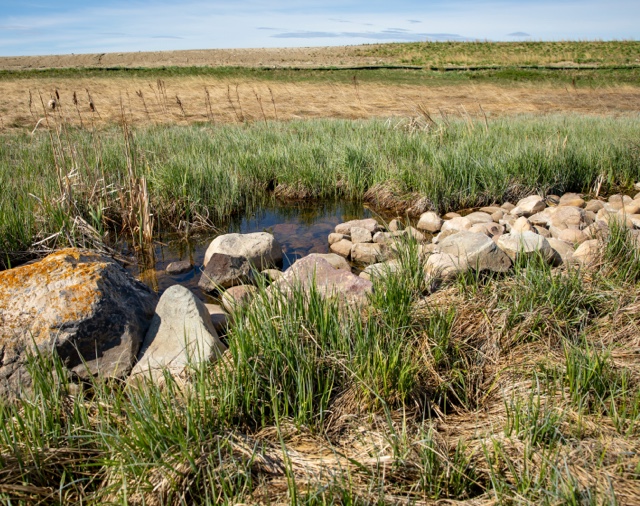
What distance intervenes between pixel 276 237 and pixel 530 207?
3.32 meters

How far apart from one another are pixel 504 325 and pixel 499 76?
91.6 ft

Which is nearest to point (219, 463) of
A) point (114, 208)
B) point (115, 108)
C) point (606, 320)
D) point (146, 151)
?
point (606, 320)

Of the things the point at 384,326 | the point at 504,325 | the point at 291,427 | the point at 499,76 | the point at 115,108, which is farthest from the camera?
the point at 499,76

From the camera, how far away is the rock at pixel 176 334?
9.11 ft

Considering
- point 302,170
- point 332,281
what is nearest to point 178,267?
point 332,281

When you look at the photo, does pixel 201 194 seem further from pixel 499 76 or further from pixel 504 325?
pixel 499 76

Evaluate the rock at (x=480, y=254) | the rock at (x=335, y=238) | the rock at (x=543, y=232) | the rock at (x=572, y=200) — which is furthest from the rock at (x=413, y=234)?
the rock at (x=572, y=200)

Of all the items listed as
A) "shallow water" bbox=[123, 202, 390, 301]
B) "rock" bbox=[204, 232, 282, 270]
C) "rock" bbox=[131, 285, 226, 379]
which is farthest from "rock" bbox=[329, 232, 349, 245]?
"rock" bbox=[131, 285, 226, 379]

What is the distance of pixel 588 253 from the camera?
402 centimetres

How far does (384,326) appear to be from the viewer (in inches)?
108

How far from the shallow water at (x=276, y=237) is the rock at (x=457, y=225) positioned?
0.82m

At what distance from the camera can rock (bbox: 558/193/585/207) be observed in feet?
22.0

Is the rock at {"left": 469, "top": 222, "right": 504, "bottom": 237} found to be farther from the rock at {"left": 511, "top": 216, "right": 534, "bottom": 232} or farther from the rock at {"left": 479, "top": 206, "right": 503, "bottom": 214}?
the rock at {"left": 479, "top": 206, "right": 503, "bottom": 214}

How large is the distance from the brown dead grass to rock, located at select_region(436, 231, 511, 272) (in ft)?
35.2
